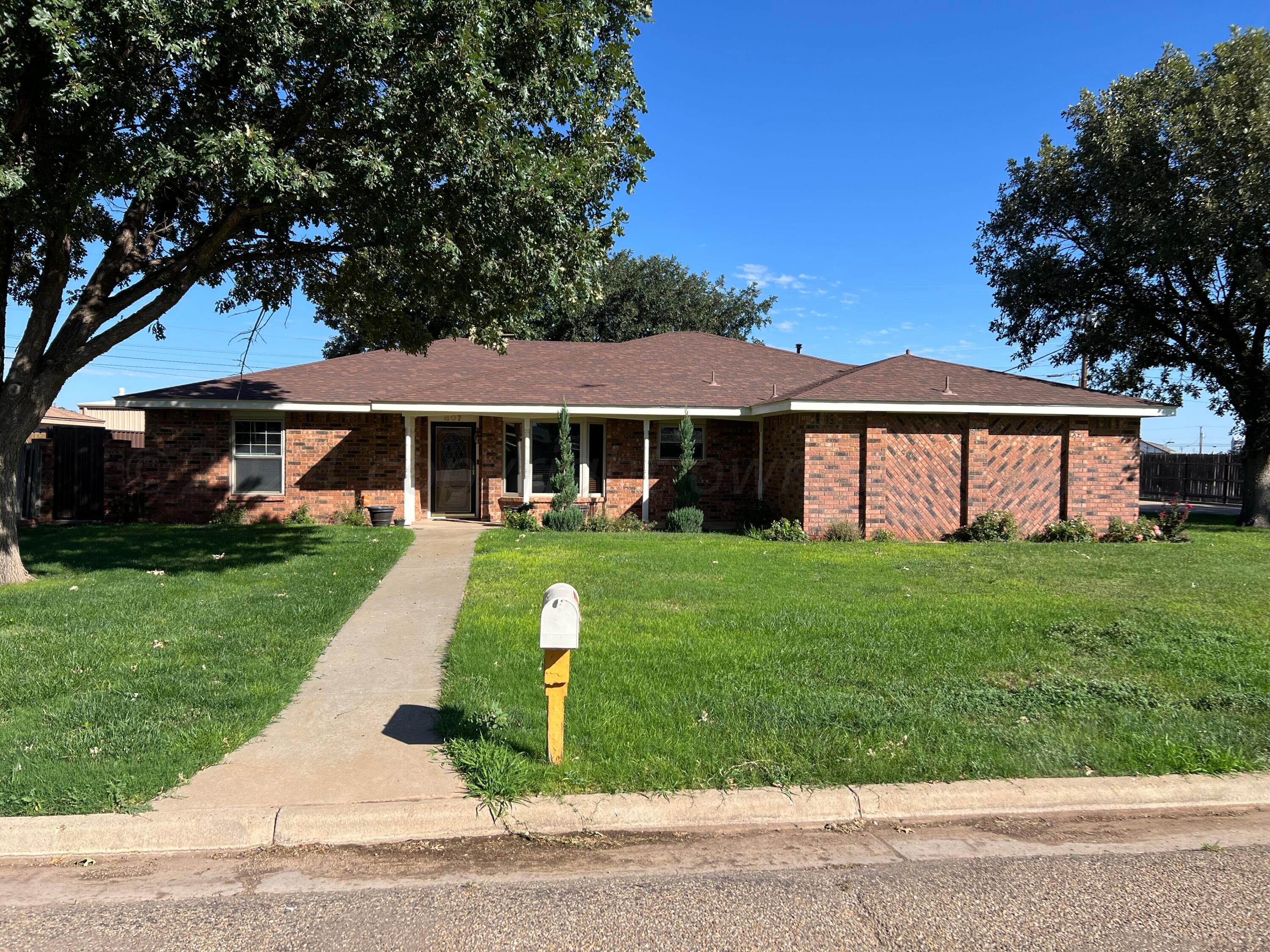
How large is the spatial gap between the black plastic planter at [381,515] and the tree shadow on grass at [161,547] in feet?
4.14

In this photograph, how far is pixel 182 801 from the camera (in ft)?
13.3

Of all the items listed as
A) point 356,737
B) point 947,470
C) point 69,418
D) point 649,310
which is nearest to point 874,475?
point 947,470

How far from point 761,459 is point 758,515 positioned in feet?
5.13

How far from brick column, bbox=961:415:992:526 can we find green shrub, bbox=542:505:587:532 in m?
7.97

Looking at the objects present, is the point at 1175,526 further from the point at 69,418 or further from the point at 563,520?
the point at 69,418

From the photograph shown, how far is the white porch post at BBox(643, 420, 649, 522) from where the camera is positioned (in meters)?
17.5

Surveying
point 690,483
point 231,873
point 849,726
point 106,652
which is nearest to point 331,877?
point 231,873

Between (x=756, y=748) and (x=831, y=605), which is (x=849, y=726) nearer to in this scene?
(x=756, y=748)

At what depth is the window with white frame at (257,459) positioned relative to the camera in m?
17.0

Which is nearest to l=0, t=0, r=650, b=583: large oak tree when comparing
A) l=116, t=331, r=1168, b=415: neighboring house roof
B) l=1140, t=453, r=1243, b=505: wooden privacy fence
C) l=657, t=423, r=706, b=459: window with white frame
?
l=116, t=331, r=1168, b=415: neighboring house roof

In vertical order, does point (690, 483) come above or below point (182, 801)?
above

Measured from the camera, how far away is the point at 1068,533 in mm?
15648

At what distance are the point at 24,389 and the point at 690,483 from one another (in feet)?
37.4

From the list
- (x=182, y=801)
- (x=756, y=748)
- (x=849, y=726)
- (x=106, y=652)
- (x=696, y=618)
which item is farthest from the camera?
(x=696, y=618)
